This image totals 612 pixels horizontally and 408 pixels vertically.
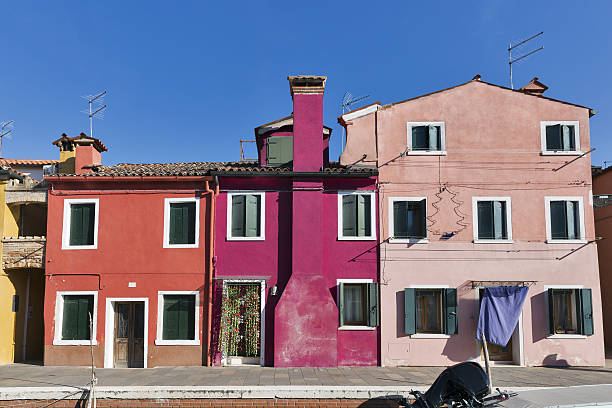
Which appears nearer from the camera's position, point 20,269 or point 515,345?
point 515,345

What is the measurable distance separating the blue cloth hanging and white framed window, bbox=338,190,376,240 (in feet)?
12.6

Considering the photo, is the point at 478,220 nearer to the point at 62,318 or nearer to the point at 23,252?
the point at 62,318

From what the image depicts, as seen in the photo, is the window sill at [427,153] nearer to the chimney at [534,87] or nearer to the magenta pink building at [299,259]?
the magenta pink building at [299,259]

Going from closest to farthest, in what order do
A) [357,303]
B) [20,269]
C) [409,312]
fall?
[409,312] → [357,303] → [20,269]

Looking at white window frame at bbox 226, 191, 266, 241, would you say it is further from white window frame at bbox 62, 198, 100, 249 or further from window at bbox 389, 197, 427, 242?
white window frame at bbox 62, 198, 100, 249

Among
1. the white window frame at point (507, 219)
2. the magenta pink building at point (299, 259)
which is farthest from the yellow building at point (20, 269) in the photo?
the white window frame at point (507, 219)

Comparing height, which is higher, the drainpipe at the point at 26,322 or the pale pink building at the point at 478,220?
the pale pink building at the point at 478,220

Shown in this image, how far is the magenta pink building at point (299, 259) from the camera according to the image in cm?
1523

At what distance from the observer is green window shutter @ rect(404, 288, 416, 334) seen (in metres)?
15.4

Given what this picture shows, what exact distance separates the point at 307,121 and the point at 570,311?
32.6 ft

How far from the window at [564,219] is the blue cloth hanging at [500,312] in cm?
214

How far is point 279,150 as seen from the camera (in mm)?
17578

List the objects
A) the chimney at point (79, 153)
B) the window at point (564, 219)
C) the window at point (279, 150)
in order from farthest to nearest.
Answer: the chimney at point (79, 153)
the window at point (279, 150)
the window at point (564, 219)

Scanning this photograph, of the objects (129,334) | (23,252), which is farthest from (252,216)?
(23,252)
